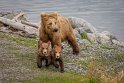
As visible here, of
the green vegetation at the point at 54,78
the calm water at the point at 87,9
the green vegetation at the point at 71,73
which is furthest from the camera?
the calm water at the point at 87,9

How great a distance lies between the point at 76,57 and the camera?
19703 mm

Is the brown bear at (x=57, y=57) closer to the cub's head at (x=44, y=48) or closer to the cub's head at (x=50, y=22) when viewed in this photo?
the cub's head at (x=44, y=48)

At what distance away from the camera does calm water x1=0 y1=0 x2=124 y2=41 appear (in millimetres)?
44172

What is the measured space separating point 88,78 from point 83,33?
15841 mm

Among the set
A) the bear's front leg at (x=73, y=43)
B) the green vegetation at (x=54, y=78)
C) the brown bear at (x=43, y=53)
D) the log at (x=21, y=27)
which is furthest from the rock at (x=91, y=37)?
the green vegetation at (x=54, y=78)

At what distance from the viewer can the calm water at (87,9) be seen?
145 ft

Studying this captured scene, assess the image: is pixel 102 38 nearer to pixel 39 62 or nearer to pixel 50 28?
pixel 50 28

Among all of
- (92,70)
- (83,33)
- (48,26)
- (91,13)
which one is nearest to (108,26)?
(91,13)

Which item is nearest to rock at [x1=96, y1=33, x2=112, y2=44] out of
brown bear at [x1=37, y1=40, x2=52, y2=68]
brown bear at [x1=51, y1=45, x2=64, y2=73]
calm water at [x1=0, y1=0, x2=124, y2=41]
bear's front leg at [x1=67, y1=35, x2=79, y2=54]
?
calm water at [x1=0, y1=0, x2=124, y2=41]

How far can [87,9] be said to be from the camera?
169 ft

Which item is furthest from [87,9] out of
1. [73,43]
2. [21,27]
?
[73,43]

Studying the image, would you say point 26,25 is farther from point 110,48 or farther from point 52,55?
point 52,55

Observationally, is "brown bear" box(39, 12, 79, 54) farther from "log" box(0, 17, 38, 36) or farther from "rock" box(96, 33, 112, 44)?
"rock" box(96, 33, 112, 44)

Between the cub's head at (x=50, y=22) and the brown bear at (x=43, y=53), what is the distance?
48cm
